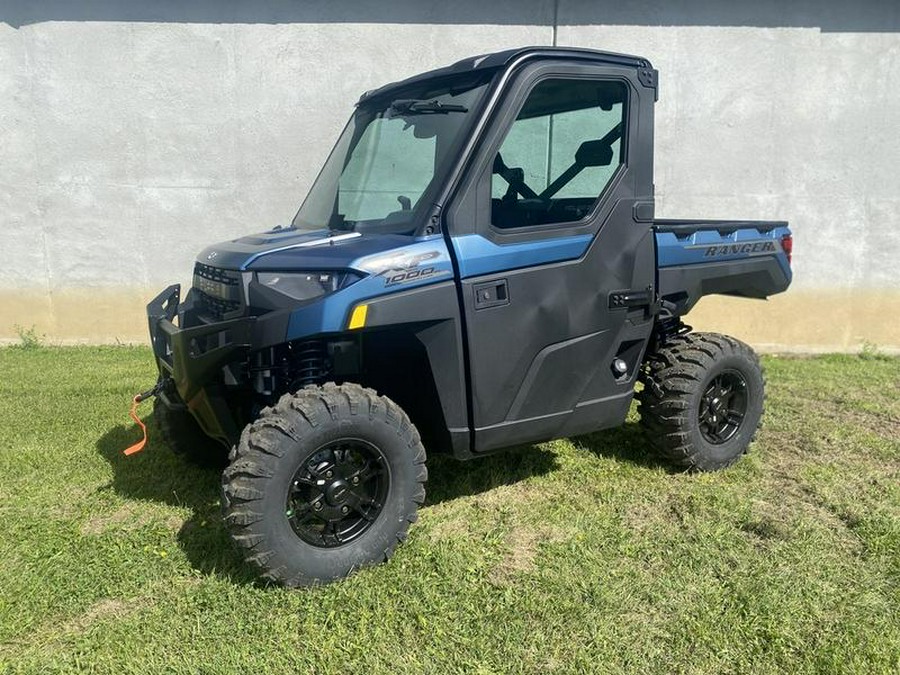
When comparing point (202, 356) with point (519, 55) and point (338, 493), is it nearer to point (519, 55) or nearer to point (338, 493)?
point (338, 493)

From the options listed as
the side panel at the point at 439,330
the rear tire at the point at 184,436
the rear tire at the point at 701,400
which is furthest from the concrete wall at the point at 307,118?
the side panel at the point at 439,330

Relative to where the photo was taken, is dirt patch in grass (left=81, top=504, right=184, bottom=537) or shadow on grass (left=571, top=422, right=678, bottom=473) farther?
shadow on grass (left=571, top=422, right=678, bottom=473)

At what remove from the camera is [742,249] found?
4.32 metres

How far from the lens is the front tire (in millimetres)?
2814

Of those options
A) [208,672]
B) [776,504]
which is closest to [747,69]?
[776,504]

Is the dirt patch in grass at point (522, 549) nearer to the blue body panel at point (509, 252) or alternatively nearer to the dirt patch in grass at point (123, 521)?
the blue body panel at point (509, 252)

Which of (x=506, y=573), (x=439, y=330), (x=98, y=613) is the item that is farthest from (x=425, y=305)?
(x=98, y=613)

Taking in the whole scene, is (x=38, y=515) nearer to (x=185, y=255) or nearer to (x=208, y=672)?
(x=208, y=672)

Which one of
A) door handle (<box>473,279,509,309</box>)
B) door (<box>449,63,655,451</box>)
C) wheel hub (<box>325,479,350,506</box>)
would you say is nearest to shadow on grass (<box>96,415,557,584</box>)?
wheel hub (<box>325,479,350,506</box>)

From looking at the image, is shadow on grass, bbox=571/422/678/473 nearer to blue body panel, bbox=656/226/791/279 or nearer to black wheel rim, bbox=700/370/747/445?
black wheel rim, bbox=700/370/747/445

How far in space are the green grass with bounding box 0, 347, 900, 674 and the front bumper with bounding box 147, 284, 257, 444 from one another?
23.7 inches

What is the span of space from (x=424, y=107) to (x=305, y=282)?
1023mm

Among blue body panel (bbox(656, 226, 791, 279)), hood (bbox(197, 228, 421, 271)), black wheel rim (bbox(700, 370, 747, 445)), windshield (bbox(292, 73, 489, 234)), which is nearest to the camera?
A: hood (bbox(197, 228, 421, 271))

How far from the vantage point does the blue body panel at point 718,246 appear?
3.91 meters
